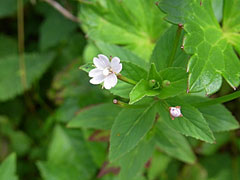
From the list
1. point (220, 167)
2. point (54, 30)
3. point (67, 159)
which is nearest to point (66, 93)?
point (67, 159)

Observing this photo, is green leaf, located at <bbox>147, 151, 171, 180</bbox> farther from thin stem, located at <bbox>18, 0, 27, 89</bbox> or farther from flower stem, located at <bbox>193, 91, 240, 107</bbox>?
thin stem, located at <bbox>18, 0, 27, 89</bbox>

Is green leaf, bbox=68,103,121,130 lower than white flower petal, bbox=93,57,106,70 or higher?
lower

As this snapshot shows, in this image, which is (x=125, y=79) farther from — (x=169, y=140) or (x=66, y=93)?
(x=66, y=93)

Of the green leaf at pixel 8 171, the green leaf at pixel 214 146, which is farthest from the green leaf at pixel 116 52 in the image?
the green leaf at pixel 214 146

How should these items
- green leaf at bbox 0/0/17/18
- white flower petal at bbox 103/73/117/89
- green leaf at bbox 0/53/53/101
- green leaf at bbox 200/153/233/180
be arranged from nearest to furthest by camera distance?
white flower petal at bbox 103/73/117/89, green leaf at bbox 200/153/233/180, green leaf at bbox 0/53/53/101, green leaf at bbox 0/0/17/18

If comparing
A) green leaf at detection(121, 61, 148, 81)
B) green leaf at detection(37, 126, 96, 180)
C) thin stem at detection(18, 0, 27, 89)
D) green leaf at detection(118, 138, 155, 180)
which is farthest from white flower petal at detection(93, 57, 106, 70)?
thin stem at detection(18, 0, 27, 89)

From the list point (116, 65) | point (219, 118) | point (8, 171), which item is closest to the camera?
point (116, 65)

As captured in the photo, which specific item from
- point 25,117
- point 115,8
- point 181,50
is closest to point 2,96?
point 25,117

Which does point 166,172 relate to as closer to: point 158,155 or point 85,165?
point 158,155
